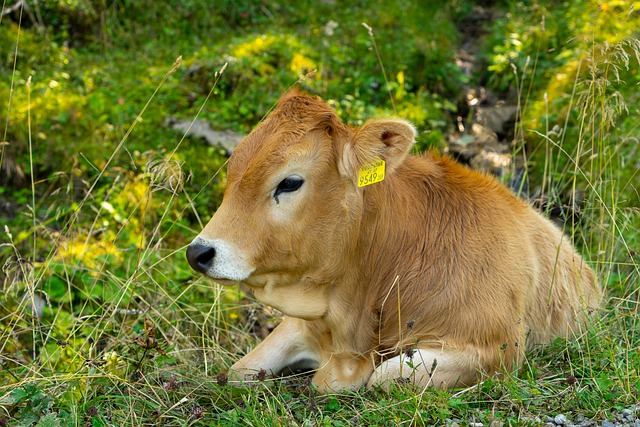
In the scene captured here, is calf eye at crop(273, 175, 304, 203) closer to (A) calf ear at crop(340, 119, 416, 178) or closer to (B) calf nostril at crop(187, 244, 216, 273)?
(A) calf ear at crop(340, 119, 416, 178)

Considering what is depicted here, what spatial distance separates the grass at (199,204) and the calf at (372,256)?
227mm

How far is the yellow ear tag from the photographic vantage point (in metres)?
4.36

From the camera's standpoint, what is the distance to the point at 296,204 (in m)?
4.30

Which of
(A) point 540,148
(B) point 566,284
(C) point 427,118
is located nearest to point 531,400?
(B) point 566,284

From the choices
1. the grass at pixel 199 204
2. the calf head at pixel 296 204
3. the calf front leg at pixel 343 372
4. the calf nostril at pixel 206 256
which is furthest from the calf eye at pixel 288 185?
the calf front leg at pixel 343 372

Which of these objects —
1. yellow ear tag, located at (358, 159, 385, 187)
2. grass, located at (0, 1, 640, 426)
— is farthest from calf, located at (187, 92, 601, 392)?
grass, located at (0, 1, 640, 426)

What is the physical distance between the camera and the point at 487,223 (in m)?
4.91

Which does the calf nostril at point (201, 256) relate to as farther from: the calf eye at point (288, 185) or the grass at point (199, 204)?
the grass at point (199, 204)

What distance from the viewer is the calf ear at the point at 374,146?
4.34 metres

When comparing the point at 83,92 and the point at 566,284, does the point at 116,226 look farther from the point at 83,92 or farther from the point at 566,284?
the point at 566,284

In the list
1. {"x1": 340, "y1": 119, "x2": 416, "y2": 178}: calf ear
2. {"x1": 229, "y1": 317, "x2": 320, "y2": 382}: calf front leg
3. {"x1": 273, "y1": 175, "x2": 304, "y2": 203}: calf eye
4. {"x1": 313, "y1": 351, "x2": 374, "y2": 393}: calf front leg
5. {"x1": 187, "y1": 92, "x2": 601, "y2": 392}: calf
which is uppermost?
{"x1": 340, "y1": 119, "x2": 416, "y2": 178}: calf ear

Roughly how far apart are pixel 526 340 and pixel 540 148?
3.60 metres

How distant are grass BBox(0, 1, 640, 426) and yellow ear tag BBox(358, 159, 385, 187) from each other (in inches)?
38.6

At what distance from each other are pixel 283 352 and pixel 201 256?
133 centimetres
